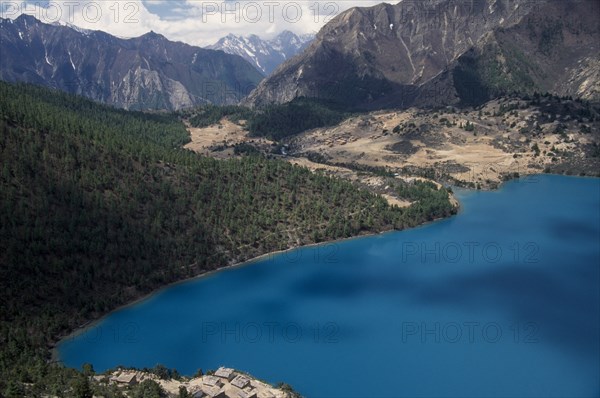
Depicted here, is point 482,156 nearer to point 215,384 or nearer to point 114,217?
point 114,217

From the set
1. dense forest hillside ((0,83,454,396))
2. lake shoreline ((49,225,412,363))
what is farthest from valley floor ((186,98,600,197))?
lake shoreline ((49,225,412,363))

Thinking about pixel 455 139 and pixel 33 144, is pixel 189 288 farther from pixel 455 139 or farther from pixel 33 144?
pixel 455 139

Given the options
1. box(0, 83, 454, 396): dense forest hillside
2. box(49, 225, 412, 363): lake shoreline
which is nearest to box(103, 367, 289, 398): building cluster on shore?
box(0, 83, 454, 396): dense forest hillside

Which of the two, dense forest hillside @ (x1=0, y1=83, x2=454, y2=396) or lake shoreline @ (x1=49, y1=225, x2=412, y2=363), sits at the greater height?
dense forest hillside @ (x1=0, y1=83, x2=454, y2=396)

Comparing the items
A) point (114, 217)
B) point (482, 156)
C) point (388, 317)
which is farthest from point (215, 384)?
point (482, 156)

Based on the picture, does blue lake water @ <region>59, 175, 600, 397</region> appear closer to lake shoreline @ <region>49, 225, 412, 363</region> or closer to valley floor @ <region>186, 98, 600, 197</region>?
lake shoreline @ <region>49, 225, 412, 363</region>

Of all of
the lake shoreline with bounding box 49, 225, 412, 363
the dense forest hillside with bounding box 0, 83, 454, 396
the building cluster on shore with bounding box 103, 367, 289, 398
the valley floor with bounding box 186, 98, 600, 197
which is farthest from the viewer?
the valley floor with bounding box 186, 98, 600, 197

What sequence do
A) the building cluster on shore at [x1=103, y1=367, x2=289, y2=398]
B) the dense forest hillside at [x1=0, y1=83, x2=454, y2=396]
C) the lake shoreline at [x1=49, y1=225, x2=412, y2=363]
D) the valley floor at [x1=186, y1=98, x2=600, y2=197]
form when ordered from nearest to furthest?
the building cluster on shore at [x1=103, y1=367, x2=289, y2=398] < the lake shoreline at [x1=49, y1=225, x2=412, y2=363] < the dense forest hillside at [x1=0, y1=83, x2=454, y2=396] < the valley floor at [x1=186, y1=98, x2=600, y2=197]

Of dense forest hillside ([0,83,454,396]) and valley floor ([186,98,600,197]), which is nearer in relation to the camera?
dense forest hillside ([0,83,454,396])
